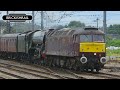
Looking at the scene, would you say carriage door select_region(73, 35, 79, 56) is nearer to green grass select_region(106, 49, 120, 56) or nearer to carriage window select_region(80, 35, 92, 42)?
carriage window select_region(80, 35, 92, 42)


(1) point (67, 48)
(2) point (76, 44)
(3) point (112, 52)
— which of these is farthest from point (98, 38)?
(3) point (112, 52)

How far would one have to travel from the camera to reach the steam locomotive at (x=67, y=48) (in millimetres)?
14430

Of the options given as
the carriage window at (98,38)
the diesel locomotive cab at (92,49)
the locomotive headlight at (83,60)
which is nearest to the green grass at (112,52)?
the carriage window at (98,38)

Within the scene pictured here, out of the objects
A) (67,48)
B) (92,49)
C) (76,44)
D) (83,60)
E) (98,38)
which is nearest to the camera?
(83,60)

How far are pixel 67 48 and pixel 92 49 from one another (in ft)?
4.72

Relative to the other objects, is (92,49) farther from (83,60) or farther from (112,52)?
(112,52)

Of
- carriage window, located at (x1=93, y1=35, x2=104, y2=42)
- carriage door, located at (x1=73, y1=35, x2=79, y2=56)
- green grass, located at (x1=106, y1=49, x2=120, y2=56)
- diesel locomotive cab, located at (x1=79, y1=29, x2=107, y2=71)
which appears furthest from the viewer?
green grass, located at (x1=106, y1=49, x2=120, y2=56)

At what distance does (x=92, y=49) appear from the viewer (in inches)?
→ 567

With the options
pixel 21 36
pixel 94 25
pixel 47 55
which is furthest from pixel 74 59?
pixel 21 36

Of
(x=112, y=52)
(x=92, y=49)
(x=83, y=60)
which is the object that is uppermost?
(x=92, y=49)

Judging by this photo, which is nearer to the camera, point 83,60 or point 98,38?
point 83,60

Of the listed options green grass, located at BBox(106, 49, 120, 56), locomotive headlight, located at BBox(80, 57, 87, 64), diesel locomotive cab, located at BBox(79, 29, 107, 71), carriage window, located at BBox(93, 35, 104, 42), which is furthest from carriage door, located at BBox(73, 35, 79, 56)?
green grass, located at BBox(106, 49, 120, 56)

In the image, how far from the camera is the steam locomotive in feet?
47.3

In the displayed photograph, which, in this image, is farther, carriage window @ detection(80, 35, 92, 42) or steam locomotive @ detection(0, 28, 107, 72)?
carriage window @ detection(80, 35, 92, 42)
